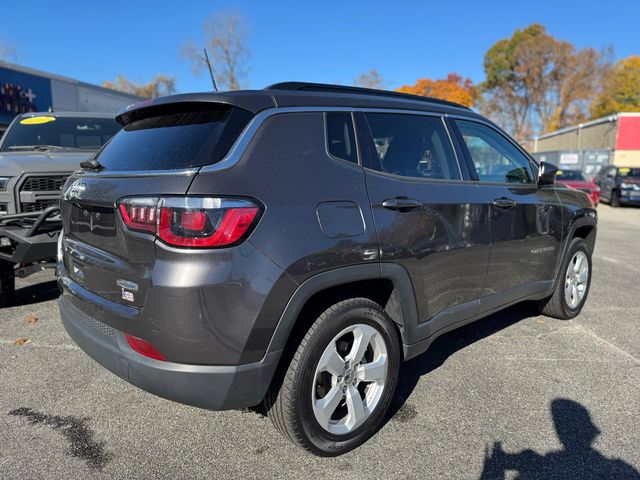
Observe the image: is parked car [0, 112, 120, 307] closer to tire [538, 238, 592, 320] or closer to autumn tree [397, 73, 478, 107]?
tire [538, 238, 592, 320]

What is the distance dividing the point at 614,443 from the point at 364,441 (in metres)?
1.40

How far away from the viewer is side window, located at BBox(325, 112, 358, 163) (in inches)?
103

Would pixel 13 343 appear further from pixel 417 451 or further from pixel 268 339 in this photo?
pixel 417 451

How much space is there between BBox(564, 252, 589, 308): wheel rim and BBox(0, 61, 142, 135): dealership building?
18418mm

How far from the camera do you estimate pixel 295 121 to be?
8.20 ft

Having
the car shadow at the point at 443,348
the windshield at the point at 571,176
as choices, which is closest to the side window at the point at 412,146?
the car shadow at the point at 443,348

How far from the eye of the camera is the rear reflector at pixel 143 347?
2.25 meters

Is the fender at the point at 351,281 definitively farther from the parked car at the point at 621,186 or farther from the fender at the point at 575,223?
the parked car at the point at 621,186

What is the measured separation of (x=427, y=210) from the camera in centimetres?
295

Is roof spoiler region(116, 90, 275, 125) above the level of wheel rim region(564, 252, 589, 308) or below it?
above

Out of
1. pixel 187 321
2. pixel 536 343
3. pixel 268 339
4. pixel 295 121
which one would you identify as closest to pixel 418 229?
pixel 295 121

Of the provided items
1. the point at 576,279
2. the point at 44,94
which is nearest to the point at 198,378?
the point at 576,279

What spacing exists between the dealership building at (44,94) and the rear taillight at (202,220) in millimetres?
18273

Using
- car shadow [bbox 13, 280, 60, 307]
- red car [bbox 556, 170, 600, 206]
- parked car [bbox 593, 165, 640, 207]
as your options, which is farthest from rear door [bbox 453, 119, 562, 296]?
parked car [bbox 593, 165, 640, 207]
